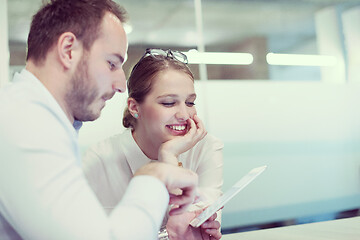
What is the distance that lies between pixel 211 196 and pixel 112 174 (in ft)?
1.33

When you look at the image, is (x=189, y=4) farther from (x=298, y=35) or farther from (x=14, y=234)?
(x=14, y=234)

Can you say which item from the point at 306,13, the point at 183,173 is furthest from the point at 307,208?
the point at 183,173

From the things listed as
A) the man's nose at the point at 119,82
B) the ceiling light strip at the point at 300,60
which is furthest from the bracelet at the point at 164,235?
the ceiling light strip at the point at 300,60

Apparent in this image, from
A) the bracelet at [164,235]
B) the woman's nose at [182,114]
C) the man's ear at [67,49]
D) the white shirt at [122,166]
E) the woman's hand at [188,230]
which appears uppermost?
the man's ear at [67,49]

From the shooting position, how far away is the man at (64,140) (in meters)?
0.63

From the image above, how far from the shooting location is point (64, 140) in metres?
0.70

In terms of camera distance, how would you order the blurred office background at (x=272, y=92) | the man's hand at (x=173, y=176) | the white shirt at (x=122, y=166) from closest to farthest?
the man's hand at (x=173, y=176) < the white shirt at (x=122, y=166) < the blurred office background at (x=272, y=92)

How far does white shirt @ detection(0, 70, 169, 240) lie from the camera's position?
63 cm

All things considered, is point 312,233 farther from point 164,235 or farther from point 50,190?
point 50,190

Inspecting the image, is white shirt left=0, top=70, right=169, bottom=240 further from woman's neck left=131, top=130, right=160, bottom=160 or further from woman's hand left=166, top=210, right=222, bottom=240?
woman's neck left=131, top=130, right=160, bottom=160

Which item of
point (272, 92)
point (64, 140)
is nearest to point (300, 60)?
point (272, 92)

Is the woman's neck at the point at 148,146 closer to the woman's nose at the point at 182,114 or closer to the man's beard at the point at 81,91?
the woman's nose at the point at 182,114

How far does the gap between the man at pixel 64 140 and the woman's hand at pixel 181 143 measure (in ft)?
1.00

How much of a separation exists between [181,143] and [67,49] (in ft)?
2.06
